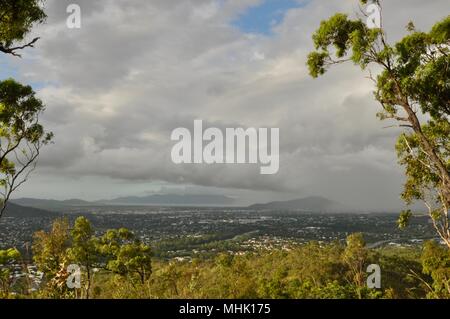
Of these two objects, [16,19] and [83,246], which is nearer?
[16,19]

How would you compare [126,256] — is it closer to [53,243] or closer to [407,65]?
[53,243]

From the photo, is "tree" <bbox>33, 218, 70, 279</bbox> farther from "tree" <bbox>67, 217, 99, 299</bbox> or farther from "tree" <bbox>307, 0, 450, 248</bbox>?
"tree" <bbox>307, 0, 450, 248</bbox>

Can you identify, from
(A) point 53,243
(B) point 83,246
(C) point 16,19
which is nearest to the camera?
(C) point 16,19

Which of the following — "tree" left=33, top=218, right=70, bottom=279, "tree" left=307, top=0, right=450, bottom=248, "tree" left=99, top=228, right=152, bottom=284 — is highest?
"tree" left=307, top=0, right=450, bottom=248

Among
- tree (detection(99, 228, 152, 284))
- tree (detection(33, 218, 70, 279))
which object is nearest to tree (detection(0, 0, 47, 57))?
tree (detection(33, 218, 70, 279))

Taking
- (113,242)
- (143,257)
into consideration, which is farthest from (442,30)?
(113,242)

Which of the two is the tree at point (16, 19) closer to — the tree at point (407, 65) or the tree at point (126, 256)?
the tree at point (407, 65)

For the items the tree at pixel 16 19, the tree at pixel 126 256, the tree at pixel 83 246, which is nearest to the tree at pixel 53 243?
the tree at pixel 83 246

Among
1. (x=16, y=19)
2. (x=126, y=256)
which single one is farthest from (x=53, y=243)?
(x=16, y=19)

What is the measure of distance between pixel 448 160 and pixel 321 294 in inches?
473
